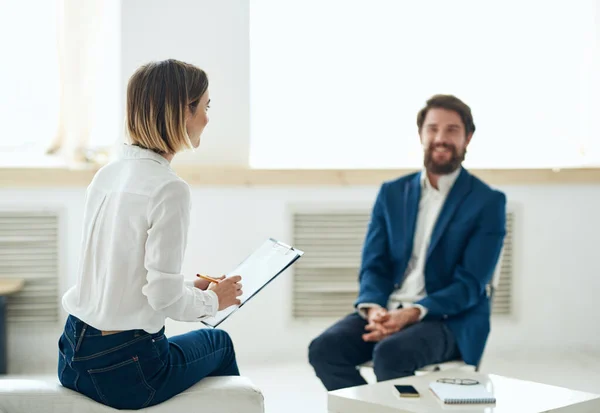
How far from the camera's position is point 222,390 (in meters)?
1.96

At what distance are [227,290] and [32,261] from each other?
7.22 ft

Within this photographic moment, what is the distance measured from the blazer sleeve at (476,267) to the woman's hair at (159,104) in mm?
1145

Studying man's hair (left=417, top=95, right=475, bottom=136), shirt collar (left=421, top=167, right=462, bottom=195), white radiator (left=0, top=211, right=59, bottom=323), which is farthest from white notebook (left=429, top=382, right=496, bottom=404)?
white radiator (left=0, top=211, right=59, bottom=323)

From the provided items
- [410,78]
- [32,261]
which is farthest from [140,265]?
[410,78]

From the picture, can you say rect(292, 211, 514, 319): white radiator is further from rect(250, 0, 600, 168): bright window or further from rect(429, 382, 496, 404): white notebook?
rect(429, 382, 496, 404): white notebook

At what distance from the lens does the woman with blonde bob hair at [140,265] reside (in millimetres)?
1831

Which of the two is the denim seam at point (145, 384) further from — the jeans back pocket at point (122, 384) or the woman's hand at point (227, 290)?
the woman's hand at point (227, 290)

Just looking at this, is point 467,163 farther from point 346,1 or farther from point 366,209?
point 346,1

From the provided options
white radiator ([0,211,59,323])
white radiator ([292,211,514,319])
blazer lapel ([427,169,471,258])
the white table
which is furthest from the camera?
white radiator ([292,211,514,319])

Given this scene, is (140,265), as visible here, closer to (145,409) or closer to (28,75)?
(145,409)

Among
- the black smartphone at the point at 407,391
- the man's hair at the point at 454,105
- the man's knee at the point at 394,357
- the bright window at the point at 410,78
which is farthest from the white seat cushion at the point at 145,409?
the bright window at the point at 410,78

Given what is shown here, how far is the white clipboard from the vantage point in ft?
6.91

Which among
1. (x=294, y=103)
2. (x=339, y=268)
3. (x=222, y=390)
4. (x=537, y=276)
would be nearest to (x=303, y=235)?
(x=339, y=268)

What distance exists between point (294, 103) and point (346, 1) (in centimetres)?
56
